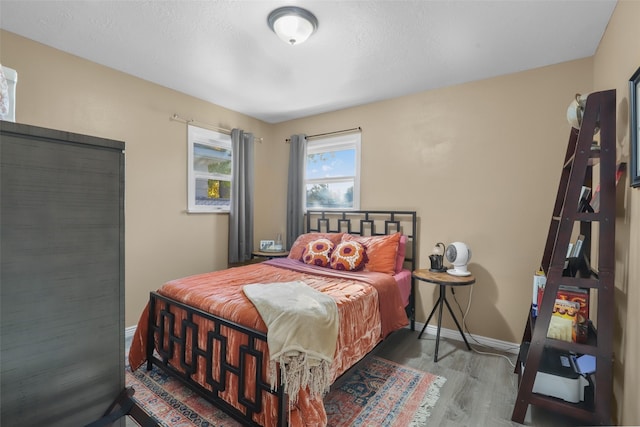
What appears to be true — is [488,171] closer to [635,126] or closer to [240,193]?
[635,126]

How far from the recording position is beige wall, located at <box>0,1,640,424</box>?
8.00 ft

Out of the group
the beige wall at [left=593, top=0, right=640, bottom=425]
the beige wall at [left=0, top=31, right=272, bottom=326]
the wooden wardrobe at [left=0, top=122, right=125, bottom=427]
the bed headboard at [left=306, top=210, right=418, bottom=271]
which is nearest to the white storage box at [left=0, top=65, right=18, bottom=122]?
the wooden wardrobe at [left=0, top=122, right=125, bottom=427]

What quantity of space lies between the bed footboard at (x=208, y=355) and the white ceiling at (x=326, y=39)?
1.97 m

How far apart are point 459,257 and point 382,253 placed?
689mm

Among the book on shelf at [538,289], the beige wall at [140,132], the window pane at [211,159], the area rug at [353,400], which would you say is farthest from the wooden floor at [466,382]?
the window pane at [211,159]

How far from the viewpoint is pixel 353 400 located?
75.9 inches

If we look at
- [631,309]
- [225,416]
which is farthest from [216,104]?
[631,309]

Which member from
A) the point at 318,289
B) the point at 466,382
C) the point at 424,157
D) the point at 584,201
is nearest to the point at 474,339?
the point at 466,382

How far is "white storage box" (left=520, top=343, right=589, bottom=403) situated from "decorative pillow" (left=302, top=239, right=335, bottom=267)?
182 cm

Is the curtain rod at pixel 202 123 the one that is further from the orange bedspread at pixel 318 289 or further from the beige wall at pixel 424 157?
the orange bedspread at pixel 318 289

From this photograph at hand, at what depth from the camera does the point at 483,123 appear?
279 centimetres

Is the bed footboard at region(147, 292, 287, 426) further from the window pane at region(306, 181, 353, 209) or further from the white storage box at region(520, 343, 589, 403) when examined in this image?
the window pane at region(306, 181, 353, 209)

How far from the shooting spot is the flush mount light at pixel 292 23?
1886 mm

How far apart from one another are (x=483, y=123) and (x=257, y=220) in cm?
306
